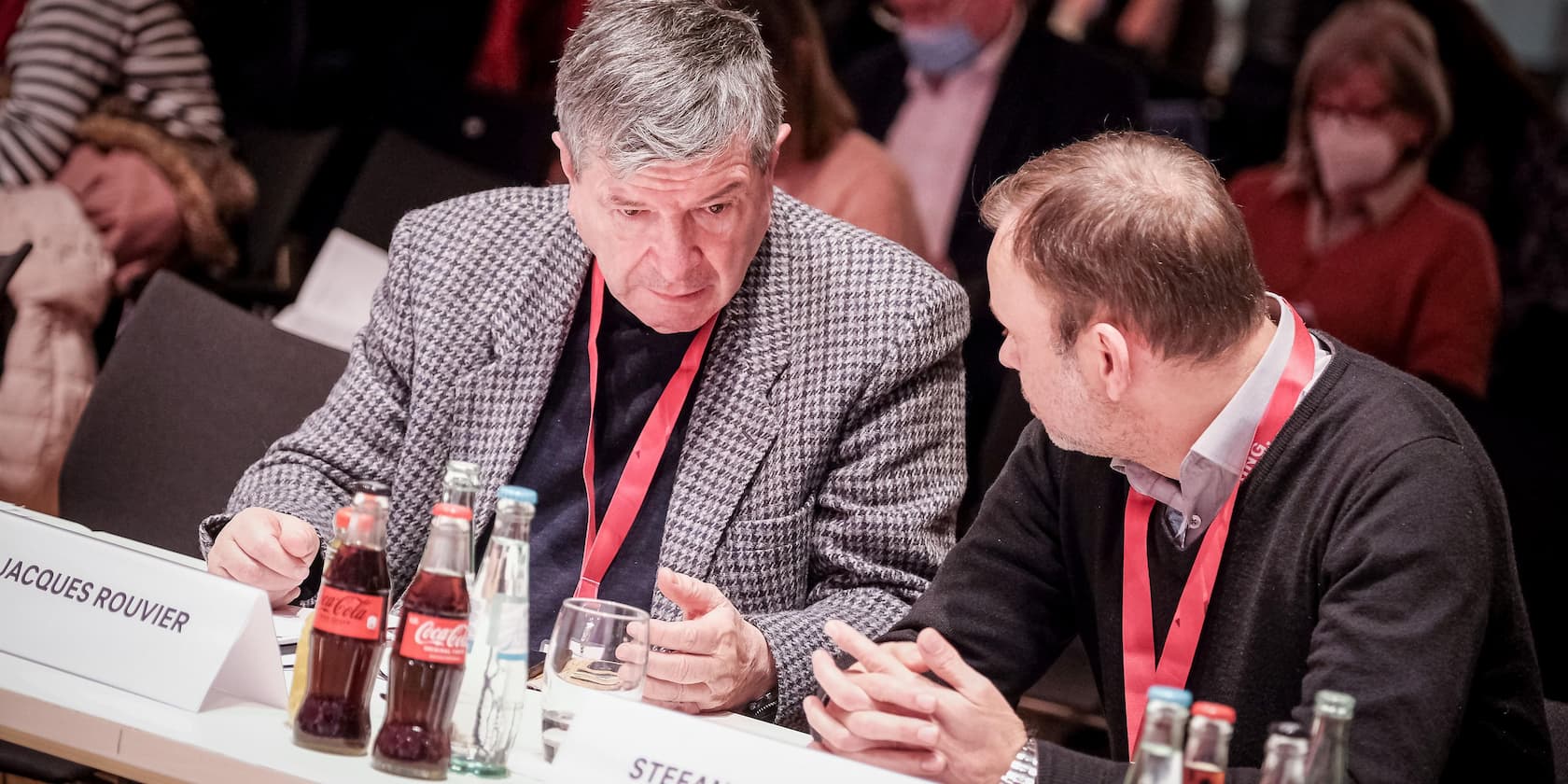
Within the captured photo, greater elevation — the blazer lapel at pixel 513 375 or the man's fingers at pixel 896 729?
the blazer lapel at pixel 513 375

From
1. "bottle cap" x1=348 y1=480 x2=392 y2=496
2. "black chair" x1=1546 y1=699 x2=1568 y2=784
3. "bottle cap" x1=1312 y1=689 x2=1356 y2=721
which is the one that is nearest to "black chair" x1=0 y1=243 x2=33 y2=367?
"bottle cap" x1=348 y1=480 x2=392 y2=496

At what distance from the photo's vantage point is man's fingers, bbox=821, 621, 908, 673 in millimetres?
1591

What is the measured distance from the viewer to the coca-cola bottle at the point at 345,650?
1.41 meters

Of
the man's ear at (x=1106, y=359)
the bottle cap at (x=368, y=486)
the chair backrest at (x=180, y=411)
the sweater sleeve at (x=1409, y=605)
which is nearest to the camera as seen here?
the sweater sleeve at (x=1409, y=605)

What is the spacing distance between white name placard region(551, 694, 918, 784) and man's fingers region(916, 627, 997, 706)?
19cm

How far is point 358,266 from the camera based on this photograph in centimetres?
357

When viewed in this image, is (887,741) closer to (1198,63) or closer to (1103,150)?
(1103,150)

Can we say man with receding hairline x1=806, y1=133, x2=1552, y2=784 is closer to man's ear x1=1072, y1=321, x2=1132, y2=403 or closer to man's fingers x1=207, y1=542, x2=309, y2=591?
man's ear x1=1072, y1=321, x2=1132, y2=403

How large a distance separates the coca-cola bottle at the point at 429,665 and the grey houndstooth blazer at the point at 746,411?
66 cm

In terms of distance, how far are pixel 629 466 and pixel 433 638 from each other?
2.67ft

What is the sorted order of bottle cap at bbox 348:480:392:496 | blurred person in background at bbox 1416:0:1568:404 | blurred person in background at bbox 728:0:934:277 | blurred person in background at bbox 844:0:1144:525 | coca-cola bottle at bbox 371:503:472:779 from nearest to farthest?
coca-cola bottle at bbox 371:503:472:779, bottle cap at bbox 348:480:392:496, blurred person in background at bbox 728:0:934:277, blurred person in background at bbox 844:0:1144:525, blurred person in background at bbox 1416:0:1568:404

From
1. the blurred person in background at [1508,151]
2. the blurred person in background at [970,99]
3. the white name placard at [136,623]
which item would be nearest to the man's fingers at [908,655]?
the white name placard at [136,623]

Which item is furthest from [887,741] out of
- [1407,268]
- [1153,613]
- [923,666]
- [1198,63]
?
[1198,63]

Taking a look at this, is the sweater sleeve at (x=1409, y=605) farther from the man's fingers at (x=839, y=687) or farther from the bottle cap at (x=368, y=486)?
the bottle cap at (x=368, y=486)
